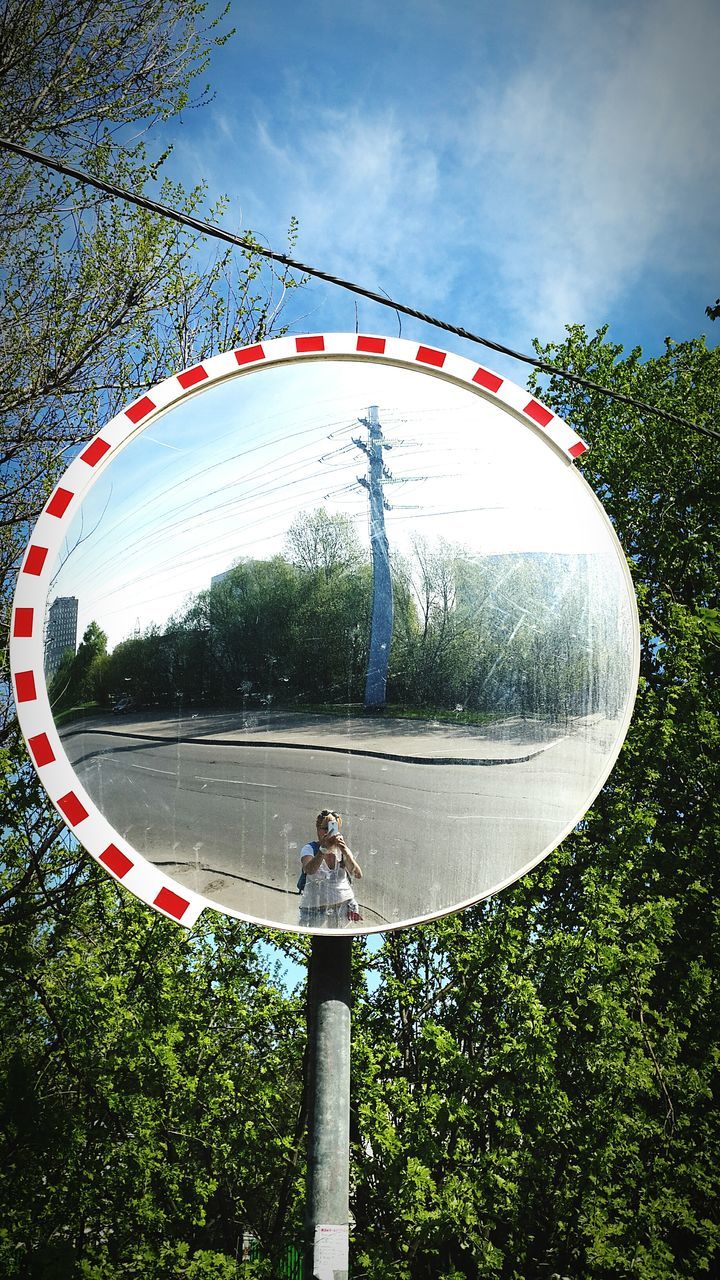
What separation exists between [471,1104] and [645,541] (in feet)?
24.6

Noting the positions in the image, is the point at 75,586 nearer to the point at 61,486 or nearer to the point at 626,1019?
the point at 61,486

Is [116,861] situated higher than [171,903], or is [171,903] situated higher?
[116,861]

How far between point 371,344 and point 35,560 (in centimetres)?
130

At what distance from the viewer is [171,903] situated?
2.71m

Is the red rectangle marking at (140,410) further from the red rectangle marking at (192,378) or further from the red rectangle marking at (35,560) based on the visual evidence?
the red rectangle marking at (35,560)

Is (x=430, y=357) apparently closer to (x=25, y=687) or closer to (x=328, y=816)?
(x=328, y=816)

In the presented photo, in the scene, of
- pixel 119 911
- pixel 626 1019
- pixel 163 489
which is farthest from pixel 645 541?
pixel 163 489

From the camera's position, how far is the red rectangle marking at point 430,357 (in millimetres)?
3033

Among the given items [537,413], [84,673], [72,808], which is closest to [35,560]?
[84,673]

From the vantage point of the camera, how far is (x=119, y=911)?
26.8 ft

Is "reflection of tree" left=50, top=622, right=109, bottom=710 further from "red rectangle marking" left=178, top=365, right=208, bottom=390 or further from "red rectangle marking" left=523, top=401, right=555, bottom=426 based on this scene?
"red rectangle marking" left=523, top=401, right=555, bottom=426

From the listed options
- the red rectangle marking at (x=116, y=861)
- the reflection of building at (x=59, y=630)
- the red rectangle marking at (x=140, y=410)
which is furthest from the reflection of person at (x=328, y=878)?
the red rectangle marking at (x=140, y=410)

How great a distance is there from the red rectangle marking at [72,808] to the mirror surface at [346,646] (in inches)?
2.7

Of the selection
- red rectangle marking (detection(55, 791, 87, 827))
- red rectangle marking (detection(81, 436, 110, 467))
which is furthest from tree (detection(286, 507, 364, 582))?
red rectangle marking (detection(55, 791, 87, 827))
